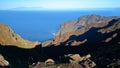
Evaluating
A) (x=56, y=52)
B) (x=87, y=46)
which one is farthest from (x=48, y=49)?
(x=87, y=46)

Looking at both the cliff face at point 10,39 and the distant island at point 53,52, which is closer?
the distant island at point 53,52

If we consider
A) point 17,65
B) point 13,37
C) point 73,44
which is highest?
point 17,65

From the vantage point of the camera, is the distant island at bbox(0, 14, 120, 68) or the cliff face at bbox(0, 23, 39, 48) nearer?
the distant island at bbox(0, 14, 120, 68)

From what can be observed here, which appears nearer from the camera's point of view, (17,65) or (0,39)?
(17,65)

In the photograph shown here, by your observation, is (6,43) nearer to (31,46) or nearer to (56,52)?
(31,46)

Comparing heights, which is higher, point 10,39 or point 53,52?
point 10,39

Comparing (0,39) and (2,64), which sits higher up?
(2,64)

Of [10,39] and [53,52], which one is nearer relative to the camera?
[10,39]

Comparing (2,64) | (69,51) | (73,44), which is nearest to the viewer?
(2,64)

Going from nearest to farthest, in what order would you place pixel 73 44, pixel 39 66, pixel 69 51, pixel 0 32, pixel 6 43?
pixel 39 66 → pixel 6 43 → pixel 0 32 → pixel 69 51 → pixel 73 44

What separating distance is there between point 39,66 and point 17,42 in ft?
210

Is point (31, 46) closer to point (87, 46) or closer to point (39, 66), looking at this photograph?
point (87, 46)

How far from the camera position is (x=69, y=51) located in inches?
5428

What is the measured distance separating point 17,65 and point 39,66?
1409cm
